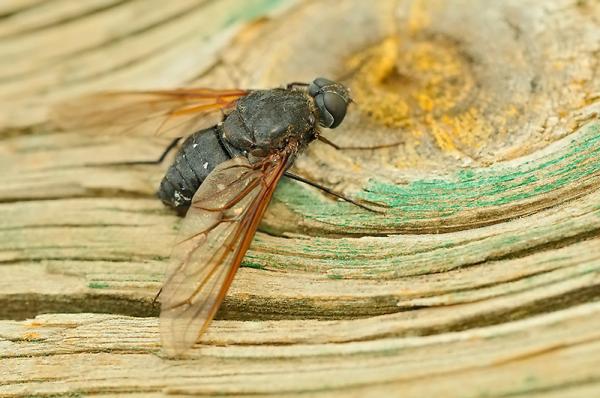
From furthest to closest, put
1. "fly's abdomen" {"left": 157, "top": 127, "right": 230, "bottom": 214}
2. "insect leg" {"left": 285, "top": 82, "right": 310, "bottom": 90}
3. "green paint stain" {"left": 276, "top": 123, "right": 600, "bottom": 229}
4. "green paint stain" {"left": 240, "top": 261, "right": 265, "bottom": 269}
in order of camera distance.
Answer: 1. "insect leg" {"left": 285, "top": 82, "right": 310, "bottom": 90}
2. "fly's abdomen" {"left": 157, "top": 127, "right": 230, "bottom": 214}
3. "green paint stain" {"left": 240, "top": 261, "right": 265, "bottom": 269}
4. "green paint stain" {"left": 276, "top": 123, "right": 600, "bottom": 229}

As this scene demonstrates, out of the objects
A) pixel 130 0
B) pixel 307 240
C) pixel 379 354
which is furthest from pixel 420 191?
pixel 130 0

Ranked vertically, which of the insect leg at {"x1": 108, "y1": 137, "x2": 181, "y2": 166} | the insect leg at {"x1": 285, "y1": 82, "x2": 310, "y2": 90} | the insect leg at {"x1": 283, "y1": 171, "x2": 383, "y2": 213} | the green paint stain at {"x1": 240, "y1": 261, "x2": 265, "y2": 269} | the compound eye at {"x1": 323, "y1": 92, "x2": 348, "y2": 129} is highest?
the insect leg at {"x1": 285, "y1": 82, "x2": 310, "y2": 90}

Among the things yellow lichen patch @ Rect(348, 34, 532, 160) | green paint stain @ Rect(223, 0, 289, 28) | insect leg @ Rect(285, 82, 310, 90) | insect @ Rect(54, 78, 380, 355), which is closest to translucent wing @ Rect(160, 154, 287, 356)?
insect @ Rect(54, 78, 380, 355)

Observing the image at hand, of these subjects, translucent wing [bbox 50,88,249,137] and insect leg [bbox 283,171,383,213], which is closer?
insect leg [bbox 283,171,383,213]

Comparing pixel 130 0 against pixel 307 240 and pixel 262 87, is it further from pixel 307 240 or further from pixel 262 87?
pixel 307 240

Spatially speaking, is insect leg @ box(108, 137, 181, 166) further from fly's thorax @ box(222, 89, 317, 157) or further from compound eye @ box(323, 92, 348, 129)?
compound eye @ box(323, 92, 348, 129)

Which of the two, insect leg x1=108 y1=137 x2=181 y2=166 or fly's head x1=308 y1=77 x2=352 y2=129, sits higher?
fly's head x1=308 y1=77 x2=352 y2=129
